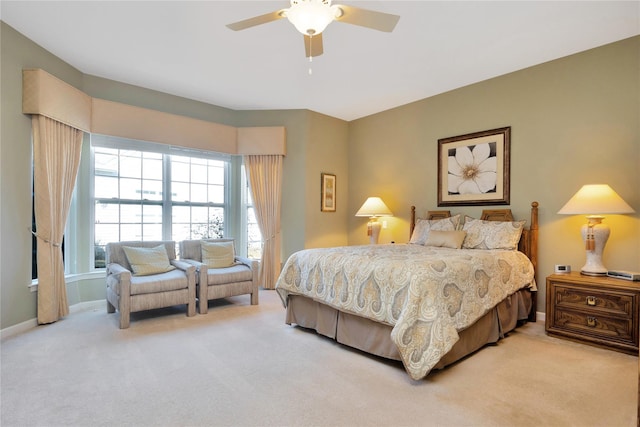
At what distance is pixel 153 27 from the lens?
3117 millimetres

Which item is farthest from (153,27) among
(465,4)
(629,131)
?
(629,131)

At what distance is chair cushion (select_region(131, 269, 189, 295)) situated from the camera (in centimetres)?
357

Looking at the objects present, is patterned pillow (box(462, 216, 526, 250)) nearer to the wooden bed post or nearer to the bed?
the bed

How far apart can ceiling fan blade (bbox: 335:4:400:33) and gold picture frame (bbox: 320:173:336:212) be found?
344cm

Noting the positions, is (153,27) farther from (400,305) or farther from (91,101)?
(400,305)

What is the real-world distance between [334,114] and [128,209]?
11.5 feet

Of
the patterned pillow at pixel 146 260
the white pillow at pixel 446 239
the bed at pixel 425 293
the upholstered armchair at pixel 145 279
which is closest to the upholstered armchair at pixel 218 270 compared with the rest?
the upholstered armchair at pixel 145 279

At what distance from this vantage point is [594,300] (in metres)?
2.98

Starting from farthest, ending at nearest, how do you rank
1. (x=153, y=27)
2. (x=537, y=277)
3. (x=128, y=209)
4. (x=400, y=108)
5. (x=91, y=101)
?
(x=400, y=108) < (x=128, y=209) < (x=91, y=101) < (x=537, y=277) < (x=153, y=27)

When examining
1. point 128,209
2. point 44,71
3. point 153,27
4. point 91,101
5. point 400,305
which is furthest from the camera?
point 128,209

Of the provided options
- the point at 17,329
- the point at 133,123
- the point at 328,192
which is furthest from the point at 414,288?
the point at 133,123

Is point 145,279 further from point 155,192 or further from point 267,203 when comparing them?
point 267,203

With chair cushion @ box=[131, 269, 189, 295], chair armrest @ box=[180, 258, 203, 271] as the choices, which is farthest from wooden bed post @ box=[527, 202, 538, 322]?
chair cushion @ box=[131, 269, 189, 295]

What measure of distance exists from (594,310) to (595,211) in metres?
0.88
